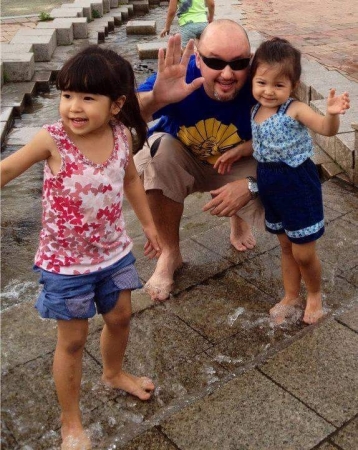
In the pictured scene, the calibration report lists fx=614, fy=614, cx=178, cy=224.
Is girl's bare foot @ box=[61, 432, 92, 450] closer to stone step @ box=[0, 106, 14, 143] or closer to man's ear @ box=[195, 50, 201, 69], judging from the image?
man's ear @ box=[195, 50, 201, 69]

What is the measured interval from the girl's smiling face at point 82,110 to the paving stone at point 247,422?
1120 mm

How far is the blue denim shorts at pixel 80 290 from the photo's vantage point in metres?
2.30

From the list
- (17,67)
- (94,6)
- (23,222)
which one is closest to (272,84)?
(23,222)

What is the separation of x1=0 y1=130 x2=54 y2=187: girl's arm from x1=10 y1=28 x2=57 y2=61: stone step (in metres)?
7.44

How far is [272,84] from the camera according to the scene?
2.91 m

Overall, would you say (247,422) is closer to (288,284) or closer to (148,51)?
(288,284)

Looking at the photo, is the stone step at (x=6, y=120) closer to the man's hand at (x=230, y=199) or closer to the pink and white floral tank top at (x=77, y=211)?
the man's hand at (x=230, y=199)

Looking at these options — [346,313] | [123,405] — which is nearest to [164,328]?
[123,405]

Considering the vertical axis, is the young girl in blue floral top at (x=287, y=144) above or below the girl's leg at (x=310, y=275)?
above

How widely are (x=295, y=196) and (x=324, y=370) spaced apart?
2.78 feet

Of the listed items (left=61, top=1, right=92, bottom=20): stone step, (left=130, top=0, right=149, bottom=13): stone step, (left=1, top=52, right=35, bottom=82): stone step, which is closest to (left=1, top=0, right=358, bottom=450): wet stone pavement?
(left=1, top=52, right=35, bottom=82): stone step

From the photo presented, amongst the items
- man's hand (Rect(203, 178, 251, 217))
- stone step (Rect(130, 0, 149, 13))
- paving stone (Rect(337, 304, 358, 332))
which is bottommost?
stone step (Rect(130, 0, 149, 13))

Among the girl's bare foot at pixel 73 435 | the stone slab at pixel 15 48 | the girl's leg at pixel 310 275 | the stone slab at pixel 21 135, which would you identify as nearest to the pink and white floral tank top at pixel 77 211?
the girl's bare foot at pixel 73 435

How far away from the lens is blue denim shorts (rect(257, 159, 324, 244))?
116 inches
